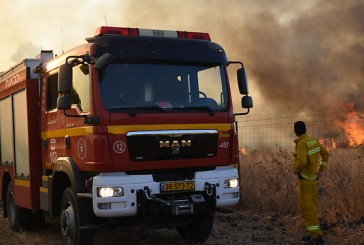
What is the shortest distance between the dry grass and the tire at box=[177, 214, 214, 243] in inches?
56.1

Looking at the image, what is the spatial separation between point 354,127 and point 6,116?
2034 centimetres

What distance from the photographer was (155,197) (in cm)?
586

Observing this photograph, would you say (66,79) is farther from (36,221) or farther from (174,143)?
(36,221)

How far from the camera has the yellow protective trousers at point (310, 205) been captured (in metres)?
6.62

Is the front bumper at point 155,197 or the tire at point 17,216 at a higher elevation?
the front bumper at point 155,197

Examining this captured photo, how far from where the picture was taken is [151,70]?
6121 millimetres

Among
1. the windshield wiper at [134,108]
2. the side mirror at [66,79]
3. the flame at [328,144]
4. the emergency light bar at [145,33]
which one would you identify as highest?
the emergency light bar at [145,33]

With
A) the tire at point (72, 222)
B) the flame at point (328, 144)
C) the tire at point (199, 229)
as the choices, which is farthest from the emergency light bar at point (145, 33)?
the flame at point (328, 144)

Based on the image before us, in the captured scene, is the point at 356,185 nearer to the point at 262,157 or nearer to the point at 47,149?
the point at 47,149

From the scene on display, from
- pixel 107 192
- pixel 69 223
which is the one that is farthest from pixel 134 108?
pixel 69 223

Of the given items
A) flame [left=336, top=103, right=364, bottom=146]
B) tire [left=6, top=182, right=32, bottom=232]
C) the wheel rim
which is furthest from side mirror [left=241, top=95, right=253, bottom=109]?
flame [left=336, top=103, right=364, bottom=146]

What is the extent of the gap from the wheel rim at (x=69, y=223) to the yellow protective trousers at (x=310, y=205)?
9.70ft

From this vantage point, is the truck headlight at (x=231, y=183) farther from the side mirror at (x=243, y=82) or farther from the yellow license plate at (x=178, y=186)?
the side mirror at (x=243, y=82)

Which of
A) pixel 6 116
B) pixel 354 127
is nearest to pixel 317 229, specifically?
pixel 6 116
